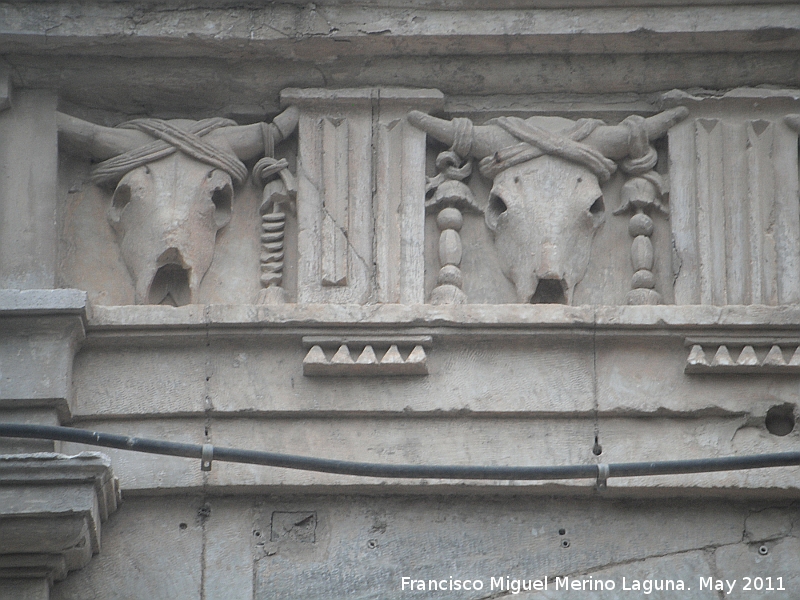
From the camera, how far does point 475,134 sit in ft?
17.6

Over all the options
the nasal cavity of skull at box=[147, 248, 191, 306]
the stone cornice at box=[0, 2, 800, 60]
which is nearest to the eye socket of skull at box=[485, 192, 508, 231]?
the stone cornice at box=[0, 2, 800, 60]

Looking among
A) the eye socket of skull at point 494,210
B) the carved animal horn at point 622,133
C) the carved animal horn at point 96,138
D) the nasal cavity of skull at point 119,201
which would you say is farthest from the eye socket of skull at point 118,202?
the carved animal horn at point 622,133

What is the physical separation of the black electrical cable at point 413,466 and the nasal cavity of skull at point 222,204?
107 centimetres

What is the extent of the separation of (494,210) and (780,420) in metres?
1.20

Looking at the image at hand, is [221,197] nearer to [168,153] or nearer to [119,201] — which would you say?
[168,153]

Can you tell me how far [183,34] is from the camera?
17.6ft

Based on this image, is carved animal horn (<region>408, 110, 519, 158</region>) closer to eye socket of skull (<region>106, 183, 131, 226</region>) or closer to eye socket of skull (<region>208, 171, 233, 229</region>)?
eye socket of skull (<region>208, 171, 233, 229</region>)

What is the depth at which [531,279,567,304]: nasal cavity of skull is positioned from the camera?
17.1ft

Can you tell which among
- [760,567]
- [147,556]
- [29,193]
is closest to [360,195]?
[29,193]

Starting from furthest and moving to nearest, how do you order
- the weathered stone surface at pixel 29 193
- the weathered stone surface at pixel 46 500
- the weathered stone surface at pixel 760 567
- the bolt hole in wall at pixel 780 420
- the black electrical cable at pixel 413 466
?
the weathered stone surface at pixel 29 193, the bolt hole in wall at pixel 780 420, the weathered stone surface at pixel 760 567, the weathered stone surface at pixel 46 500, the black electrical cable at pixel 413 466

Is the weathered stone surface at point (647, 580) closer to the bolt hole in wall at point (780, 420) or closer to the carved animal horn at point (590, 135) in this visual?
the bolt hole in wall at point (780, 420)

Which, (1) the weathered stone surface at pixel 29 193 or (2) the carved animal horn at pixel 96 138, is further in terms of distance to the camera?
(2) the carved animal horn at pixel 96 138

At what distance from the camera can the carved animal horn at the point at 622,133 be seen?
536 centimetres

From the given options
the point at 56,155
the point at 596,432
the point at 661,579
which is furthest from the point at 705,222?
the point at 56,155
